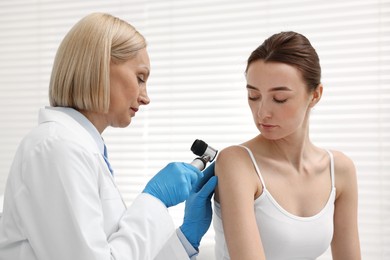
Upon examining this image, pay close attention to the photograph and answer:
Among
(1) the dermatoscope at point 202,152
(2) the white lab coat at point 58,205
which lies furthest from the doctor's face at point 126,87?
(1) the dermatoscope at point 202,152

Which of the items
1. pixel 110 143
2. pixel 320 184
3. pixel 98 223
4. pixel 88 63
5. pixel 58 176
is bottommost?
pixel 110 143

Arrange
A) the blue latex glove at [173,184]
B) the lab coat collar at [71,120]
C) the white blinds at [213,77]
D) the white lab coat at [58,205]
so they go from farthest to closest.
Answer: the white blinds at [213,77]
the blue latex glove at [173,184]
the lab coat collar at [71,120]
the white lab coat at [58,205]

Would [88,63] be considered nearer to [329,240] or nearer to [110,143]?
[329,240]

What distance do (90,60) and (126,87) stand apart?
115 mm

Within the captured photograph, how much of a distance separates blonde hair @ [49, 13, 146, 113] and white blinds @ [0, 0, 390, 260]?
4.11ft

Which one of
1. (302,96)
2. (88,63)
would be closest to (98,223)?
(88,63)

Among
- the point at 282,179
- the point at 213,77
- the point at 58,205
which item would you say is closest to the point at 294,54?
the point at 282,179

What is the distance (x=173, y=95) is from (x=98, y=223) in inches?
61.0

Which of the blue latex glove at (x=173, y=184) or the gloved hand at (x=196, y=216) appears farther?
the gloved hand at (x=196, y=216)

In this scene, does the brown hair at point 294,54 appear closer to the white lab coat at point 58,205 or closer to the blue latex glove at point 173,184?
the blue latex glove at point 173,184

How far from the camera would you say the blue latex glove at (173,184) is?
1.40 m

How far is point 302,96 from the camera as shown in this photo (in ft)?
5.00

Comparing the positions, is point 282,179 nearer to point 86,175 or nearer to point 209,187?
point 209,187

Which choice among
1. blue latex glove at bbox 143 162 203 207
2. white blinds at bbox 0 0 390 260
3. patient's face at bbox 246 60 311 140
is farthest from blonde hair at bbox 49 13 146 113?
white blinds at bbox 0 0 390 260
